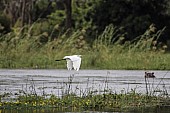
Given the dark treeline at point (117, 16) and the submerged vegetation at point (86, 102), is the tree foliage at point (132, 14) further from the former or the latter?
the submerged vegetation at point (86, 102)

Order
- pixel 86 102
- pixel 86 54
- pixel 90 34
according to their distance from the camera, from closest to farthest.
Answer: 1. pixel 86 102
2. pixel 86 54
3. pixel 90 34

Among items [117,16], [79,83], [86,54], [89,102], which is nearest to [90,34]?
[117,16]

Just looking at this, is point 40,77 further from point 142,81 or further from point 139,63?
point 139,63

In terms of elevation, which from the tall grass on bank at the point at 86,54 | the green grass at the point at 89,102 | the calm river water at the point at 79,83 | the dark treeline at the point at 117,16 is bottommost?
the green grass at the point at 89,102

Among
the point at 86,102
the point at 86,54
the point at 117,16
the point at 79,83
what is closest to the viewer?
the point at 86,102

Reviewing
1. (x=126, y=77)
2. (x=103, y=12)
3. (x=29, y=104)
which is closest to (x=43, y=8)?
(x=103, y=12)

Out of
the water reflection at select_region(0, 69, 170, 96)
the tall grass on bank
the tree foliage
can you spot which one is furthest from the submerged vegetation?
the tree foliage

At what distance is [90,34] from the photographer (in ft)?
165

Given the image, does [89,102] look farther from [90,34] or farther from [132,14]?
[90,34]

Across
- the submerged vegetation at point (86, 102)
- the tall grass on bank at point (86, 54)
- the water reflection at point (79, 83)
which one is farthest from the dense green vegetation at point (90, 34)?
the submerged vegetation at point (86, 102)

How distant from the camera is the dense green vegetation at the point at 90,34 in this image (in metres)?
28.3

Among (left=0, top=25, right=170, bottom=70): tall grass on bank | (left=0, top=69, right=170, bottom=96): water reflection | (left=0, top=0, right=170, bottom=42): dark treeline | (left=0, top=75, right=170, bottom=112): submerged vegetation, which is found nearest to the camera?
(left=0, top=75, right=170, bottom=112): submerged vegetation

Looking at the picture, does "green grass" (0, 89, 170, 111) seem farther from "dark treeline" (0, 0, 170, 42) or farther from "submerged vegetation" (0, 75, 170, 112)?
"dark treeline" (0, 0, 170, 42)

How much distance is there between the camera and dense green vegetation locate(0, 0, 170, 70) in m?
28.3
